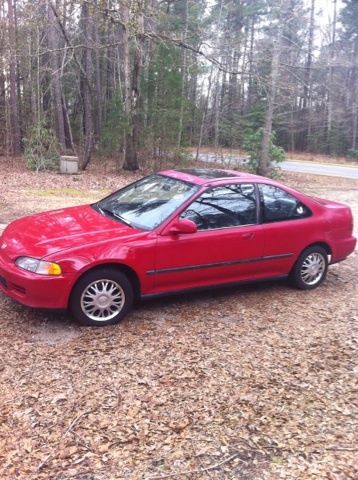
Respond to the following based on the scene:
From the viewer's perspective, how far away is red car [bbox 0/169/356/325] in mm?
4359

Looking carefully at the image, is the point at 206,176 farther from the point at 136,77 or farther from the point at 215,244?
the point at 136,77

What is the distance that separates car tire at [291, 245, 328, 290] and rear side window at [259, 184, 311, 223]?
0.50 m

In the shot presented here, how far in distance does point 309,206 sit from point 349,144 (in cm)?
3594

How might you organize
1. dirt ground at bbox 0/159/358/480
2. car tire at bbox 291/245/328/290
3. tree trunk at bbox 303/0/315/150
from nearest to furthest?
dirt ground at bbox 0/159/358/480, car tire at bbox 291/245/328/290, tree trunk at bbox 303/0/315/150

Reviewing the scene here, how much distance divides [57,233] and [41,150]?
14474 mm

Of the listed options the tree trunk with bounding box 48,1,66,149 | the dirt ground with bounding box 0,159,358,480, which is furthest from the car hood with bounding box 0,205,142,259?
the tree trunk with bounding box 48,1,66,149

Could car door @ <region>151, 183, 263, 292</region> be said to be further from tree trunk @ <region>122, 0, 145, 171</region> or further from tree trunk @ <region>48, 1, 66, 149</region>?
tree trunk @ <region>48, 1, 66, 149</region>

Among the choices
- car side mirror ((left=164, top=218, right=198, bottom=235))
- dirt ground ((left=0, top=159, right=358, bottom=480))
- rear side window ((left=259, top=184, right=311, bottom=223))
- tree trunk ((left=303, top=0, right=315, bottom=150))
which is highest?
tree trunk ((left=303, top=0, right=315, bottom=150))

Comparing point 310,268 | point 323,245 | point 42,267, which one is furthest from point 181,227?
point 323,245

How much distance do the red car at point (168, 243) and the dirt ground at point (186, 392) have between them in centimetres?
35

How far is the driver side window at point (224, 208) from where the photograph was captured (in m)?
5.05

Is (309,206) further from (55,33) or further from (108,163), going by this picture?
(55,33)

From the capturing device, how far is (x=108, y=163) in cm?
1956

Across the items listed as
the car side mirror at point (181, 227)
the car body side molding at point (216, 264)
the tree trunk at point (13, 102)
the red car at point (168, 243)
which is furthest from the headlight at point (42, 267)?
the tree trunk at point (13, 102)
